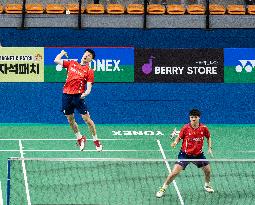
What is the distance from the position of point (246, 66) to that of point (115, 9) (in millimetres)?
4845

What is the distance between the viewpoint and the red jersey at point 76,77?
19.5m

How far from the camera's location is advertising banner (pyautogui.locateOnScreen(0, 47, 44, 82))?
951 inches

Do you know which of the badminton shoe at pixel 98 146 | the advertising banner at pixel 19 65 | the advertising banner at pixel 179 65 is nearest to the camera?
the badminton shoe at pixel 98 146

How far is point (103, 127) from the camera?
23641 millimetres

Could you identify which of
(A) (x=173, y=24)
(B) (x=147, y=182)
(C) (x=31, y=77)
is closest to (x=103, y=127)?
(C) (x=31, y=77)

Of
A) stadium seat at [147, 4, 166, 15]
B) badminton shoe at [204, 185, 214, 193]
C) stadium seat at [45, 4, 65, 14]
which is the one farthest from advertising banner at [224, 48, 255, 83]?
badminton shoe at [204, 185, 214, 193]

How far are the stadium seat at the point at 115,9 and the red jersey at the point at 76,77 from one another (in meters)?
7.18

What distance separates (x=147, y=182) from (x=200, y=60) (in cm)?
763

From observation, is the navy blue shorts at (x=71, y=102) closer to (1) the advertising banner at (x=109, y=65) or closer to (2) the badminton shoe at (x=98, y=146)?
(2) the badminton shoe at (x=98, y=146)

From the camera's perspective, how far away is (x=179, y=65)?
24.6 metres

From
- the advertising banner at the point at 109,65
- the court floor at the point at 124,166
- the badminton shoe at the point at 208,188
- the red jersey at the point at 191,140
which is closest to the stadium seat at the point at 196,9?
the advertising banner at the point at 109,65

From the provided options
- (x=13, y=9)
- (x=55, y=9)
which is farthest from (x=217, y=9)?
(x=13, y=9)

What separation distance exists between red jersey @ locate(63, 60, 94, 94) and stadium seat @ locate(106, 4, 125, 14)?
23.6 feet

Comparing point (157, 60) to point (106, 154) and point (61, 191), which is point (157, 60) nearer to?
point (106, 154)
